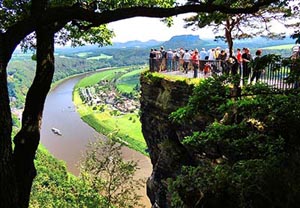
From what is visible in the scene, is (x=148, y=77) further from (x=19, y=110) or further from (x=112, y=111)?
(x=19, y=110)

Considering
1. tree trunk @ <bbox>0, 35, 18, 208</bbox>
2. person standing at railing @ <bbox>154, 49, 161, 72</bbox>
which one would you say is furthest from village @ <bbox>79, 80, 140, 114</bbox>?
tree trunk @ <bbox>0, 35, 18, 208</bbox>

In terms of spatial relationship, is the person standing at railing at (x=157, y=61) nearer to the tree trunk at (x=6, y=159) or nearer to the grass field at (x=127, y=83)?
the tree trunk at (x=6, y=159)

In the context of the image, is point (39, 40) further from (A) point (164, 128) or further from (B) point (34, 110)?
(A) point (164, 128)

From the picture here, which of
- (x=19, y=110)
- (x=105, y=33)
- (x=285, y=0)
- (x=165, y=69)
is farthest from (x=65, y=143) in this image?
(x=285, y=0)

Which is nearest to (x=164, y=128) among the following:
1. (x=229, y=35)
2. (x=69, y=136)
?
(x=229, y=35)

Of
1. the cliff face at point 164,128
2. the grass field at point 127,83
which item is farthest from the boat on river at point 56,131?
the cliff face at point 164,128

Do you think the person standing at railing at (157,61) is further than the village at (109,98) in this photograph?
No

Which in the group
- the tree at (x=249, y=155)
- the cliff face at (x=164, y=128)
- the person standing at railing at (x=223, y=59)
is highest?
the person standing at railing at (x=223, y=59)
